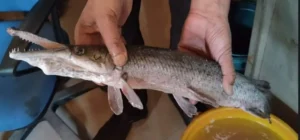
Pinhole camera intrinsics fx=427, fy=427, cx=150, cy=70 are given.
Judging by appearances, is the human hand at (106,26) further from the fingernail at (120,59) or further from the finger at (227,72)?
the finger at (227,72)

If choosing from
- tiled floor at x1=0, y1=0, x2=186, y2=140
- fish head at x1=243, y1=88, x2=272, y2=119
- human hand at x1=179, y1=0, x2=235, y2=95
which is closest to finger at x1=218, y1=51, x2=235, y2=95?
human hand at x1=179, y1=0, x2=235, y2=95

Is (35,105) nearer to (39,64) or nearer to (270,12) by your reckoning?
(39,64)

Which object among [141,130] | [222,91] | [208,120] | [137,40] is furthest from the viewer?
[141,130]

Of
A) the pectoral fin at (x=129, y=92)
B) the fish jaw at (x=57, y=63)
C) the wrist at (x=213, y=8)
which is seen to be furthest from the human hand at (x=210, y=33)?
the fish jaw at (x=57, y=63)

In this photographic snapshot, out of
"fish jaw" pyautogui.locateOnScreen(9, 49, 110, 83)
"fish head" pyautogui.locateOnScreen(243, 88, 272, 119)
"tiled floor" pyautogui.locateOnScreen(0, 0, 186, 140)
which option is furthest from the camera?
"tiled floor" pyautogui.locateOnScreen(0, 0, 186, 140)

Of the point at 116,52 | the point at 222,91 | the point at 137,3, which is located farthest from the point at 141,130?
the point at 116,52

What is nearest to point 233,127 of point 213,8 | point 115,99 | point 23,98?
point 213,8

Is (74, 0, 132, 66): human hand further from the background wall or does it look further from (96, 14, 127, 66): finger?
the background wall

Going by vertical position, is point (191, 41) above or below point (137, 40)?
above
